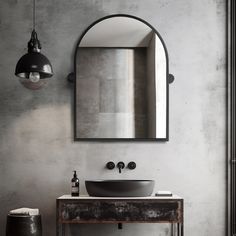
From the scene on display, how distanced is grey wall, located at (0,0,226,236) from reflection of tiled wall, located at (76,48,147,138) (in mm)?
134

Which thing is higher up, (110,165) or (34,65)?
(34,65)

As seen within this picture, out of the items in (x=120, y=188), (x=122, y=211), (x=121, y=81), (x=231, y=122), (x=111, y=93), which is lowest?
(x=122, y=211)

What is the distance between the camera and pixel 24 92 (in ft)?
17.5

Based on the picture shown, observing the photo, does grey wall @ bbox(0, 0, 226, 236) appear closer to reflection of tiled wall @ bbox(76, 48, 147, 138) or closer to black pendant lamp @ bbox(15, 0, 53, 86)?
reflection of tiled wall @ bbox(76, 48, 147, 138)

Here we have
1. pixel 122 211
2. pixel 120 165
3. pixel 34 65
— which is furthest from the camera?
pixel 120 165

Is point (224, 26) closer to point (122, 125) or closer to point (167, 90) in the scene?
point (167, 90)

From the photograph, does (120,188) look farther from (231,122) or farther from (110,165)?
(231,122)

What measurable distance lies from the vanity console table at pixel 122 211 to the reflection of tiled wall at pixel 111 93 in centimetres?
87

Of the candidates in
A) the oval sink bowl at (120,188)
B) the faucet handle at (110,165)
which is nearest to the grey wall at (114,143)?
the faucet handle at (110,165)

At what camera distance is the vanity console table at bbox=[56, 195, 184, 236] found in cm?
459

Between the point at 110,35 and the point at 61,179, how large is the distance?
1.61m

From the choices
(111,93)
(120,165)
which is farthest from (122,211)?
(111,93)

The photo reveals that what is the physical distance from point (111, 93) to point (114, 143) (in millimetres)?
530

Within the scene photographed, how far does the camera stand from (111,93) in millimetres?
5285
